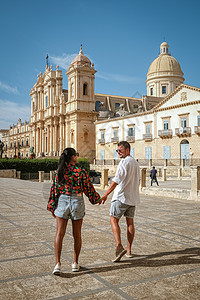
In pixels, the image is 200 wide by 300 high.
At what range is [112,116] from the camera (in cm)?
5091

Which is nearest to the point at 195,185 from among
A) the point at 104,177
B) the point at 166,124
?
the point at 104,177

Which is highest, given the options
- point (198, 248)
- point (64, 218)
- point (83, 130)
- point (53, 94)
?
point (53, 94)

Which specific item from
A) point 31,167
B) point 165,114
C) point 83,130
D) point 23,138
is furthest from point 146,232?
point 23,138

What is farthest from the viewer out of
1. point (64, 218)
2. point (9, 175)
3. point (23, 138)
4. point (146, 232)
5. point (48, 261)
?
point (23, 138)

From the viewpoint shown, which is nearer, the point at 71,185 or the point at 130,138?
the point at 71,185

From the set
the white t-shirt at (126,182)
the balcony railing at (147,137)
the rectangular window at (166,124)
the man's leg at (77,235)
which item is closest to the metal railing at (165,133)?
the rectangular window at (166,124)

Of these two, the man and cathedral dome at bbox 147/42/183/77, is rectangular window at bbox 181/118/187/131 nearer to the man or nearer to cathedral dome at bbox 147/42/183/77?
cathedral dome at bbox 147/42/183/77

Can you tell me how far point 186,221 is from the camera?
7.16 metres

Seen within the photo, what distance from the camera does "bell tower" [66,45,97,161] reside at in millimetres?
47719

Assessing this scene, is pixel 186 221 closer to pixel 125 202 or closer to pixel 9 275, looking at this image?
pixel 125 202

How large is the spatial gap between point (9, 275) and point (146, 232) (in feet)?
9.98

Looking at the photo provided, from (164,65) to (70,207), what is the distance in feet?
177

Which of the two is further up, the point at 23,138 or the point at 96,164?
the point at 23,138

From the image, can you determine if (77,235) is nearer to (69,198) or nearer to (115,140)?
(69,198)
